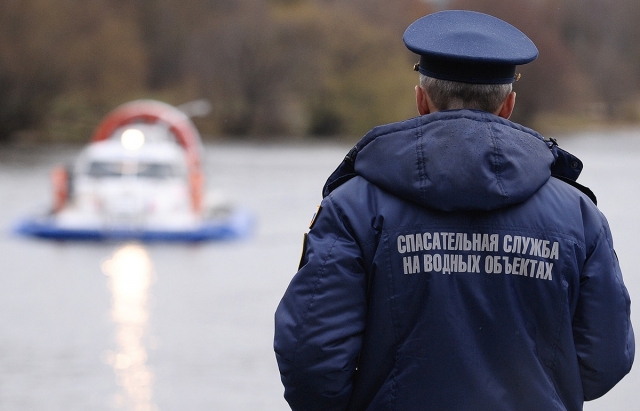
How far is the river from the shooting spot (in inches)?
316

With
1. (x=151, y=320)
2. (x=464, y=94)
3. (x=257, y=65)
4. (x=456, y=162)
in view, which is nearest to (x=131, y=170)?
(x=151, y=320)

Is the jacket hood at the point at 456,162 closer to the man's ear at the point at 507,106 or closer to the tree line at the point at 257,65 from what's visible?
the man's ear at the point at 507,106

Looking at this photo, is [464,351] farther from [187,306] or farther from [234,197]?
[234,197]

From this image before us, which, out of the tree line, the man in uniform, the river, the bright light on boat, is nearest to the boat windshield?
the bright light on boat

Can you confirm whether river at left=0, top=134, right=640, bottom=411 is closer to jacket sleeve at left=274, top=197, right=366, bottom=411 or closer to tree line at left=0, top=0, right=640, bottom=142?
jacket sleeve at left=274, top=197, right=366, bottom=411

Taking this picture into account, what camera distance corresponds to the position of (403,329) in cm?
254

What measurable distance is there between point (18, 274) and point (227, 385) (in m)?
6.60

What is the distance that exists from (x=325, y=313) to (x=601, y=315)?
0.68 metres

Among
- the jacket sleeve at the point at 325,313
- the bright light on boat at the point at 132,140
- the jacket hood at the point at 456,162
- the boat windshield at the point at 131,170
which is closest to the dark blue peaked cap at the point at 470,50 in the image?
the jacket hood at the point at 456,162

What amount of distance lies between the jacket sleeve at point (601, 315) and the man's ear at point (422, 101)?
520 millimetres

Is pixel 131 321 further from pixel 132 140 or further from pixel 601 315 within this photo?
pixel 132 140

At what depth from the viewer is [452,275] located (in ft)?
8.27

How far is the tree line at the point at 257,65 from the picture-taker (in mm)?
48094

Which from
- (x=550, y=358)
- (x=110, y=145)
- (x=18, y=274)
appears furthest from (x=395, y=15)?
(x=550, y=358)
